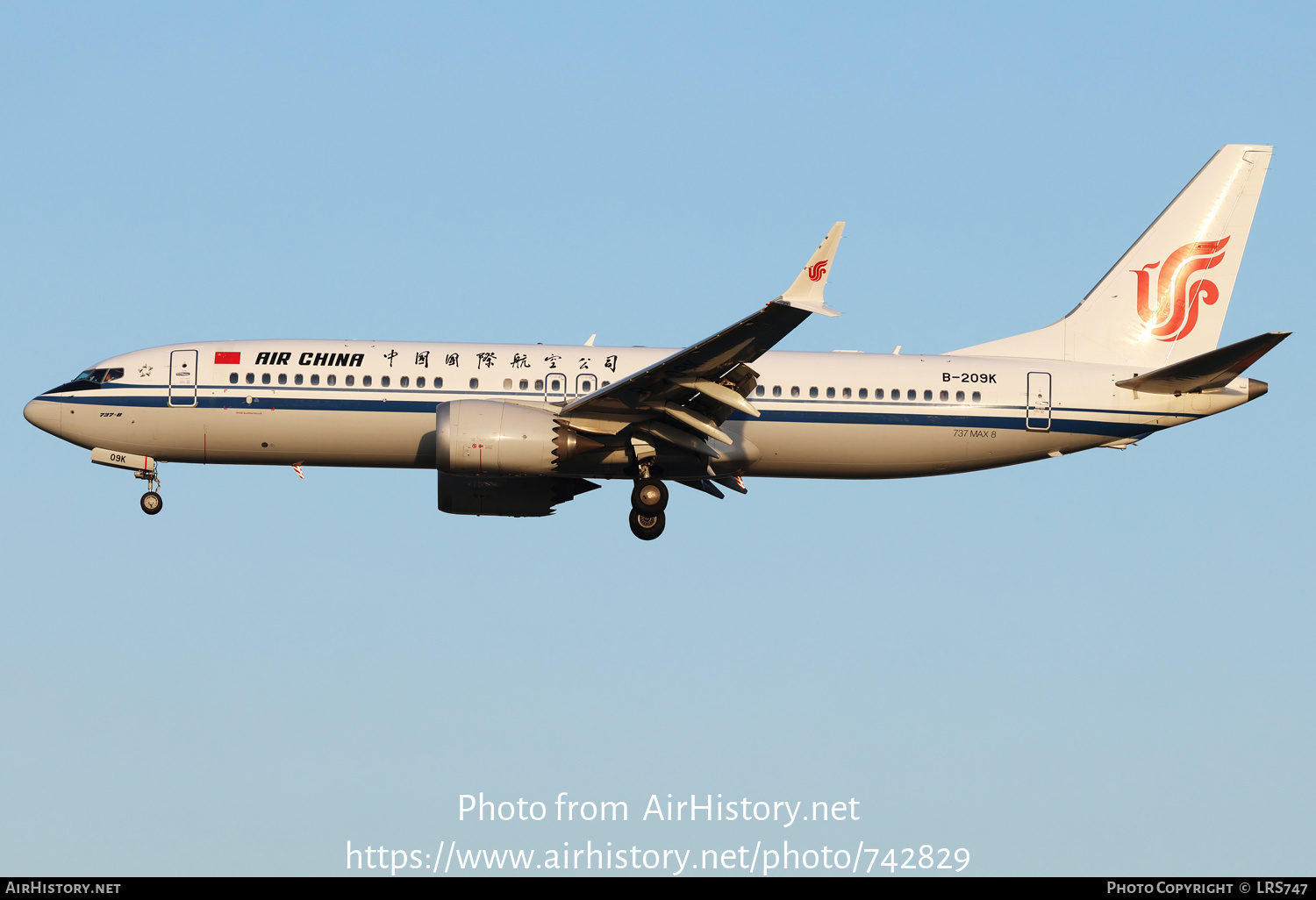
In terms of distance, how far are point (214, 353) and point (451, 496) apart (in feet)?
20.2

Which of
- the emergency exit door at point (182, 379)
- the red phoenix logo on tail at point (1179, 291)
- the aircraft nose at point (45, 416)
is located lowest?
the aircraft nose at point (45, 416)

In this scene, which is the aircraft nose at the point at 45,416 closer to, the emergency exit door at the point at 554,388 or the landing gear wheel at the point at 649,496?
the emergency exit door at the point at 554,388

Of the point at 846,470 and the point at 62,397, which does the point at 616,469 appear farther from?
the point at 62,397

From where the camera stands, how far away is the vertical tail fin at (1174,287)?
3419 centimetres

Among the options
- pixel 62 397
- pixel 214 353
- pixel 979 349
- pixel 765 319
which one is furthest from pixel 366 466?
pixel 979 349

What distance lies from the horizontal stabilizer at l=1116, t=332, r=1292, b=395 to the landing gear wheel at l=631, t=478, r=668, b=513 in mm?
10461

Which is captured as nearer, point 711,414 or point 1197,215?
point 711,414

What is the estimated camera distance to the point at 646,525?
1245 inches

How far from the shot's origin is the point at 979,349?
112ft

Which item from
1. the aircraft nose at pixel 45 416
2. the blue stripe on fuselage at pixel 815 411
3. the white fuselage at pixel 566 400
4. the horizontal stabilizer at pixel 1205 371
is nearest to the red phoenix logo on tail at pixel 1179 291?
the white fuselage at pixel 566 400

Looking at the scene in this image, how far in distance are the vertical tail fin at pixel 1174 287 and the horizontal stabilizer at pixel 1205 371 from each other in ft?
6.06

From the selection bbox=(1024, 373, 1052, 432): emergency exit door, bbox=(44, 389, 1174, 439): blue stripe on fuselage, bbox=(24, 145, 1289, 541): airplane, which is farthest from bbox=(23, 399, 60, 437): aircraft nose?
bbox=(1024, 373, 1052, 432): emergency exit door

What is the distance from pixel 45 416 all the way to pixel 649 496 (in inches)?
546

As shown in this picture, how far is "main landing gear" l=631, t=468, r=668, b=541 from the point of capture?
31.2m
